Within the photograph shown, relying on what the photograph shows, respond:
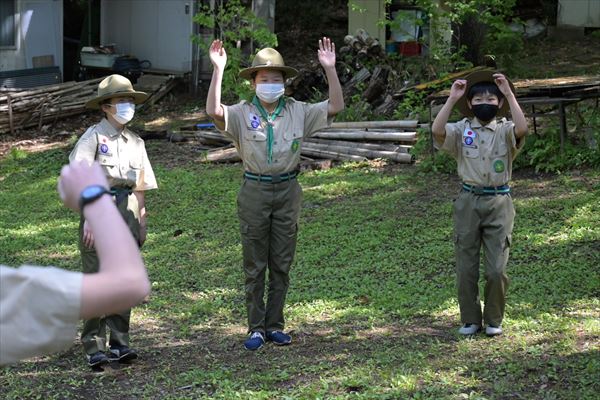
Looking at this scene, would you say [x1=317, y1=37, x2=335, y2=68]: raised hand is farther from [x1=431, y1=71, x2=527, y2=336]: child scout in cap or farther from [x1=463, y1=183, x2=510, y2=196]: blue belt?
[x1=463, y1=183, x2=510, y2=196]: blue belt

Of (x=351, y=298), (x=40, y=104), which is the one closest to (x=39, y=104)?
(x=40, y=104)

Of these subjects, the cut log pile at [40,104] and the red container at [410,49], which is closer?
the cut log pile at [40,104]

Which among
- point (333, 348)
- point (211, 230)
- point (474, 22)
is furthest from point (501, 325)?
point (474, 22)

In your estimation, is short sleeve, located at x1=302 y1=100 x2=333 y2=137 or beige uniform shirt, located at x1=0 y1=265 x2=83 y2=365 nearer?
beige uniform shirt, located at x1=0 y1=265 x2=83 y2=365

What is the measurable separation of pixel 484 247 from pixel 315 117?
4.89 ft

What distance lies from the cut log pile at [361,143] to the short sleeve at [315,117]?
6.42 meters

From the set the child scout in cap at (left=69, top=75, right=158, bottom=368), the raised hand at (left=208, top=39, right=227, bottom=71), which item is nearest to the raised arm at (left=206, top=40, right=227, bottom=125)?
the raised hand at (left=208, top=39, right=227, bottom=71)

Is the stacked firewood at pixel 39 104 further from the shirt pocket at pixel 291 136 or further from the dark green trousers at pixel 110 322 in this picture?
the shirt pocket at pixel 291 136

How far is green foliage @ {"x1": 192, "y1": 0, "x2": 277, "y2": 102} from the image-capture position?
15.5m

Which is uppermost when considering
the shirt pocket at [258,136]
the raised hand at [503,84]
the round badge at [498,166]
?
the raised hand at [503,84]

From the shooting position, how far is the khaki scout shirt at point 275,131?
22.4 feet

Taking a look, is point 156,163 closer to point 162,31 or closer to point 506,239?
point 162,31

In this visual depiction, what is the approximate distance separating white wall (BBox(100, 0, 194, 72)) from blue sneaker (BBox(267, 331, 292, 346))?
45.3 feet

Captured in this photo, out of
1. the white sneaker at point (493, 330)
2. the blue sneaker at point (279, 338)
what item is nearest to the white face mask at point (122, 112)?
the blue sneaker at point (279, 338)
